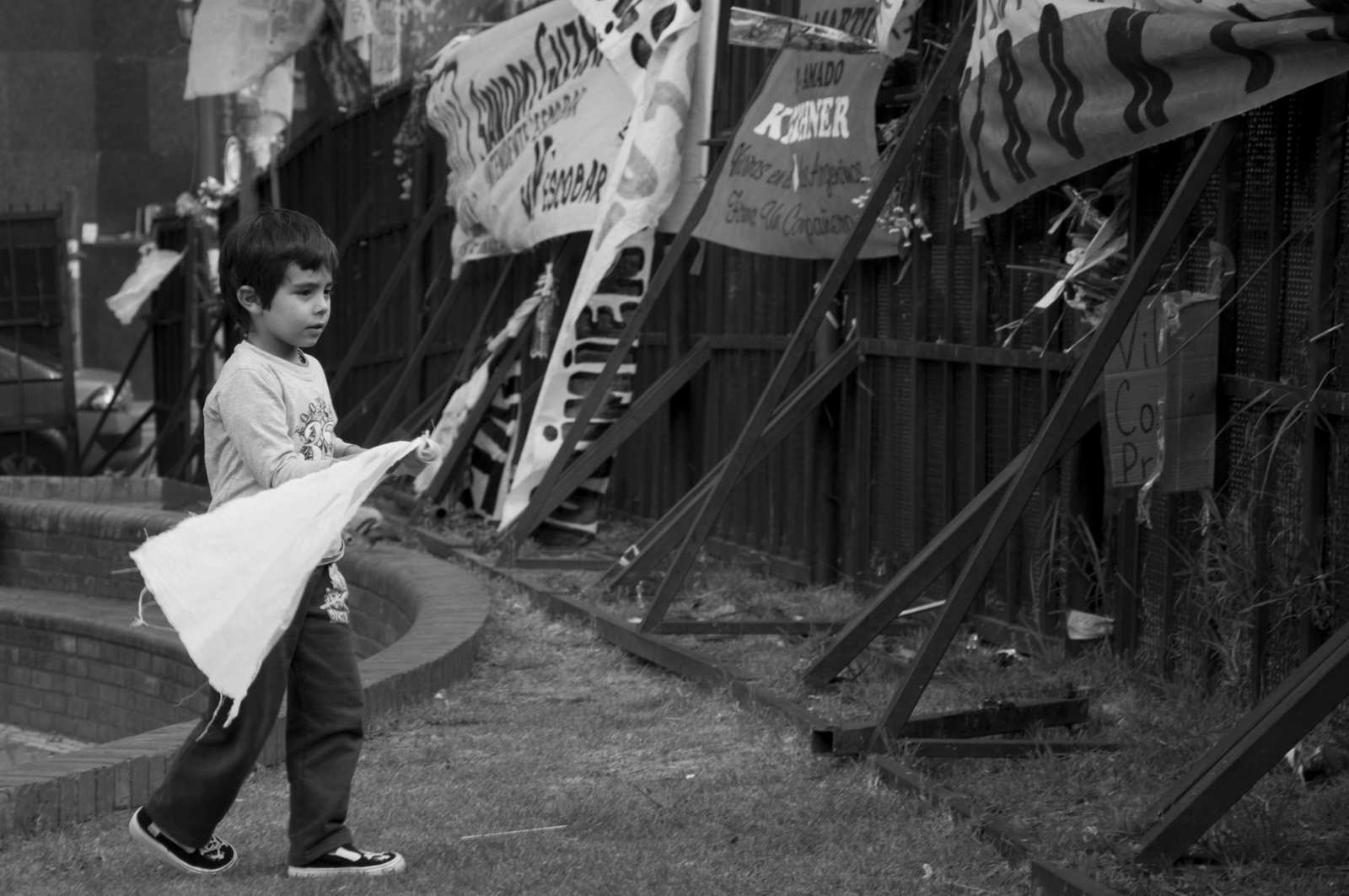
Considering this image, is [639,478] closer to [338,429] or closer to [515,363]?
[515,363]

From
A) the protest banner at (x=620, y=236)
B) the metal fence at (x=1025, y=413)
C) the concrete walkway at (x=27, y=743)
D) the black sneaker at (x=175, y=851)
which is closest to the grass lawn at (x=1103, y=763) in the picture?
the metal fence at (x=1025, y=413)

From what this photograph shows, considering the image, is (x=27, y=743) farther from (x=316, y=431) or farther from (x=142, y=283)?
(x=142, y=283)

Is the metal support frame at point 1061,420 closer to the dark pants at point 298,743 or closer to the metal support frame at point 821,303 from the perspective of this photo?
the metal support frame at point 821,303

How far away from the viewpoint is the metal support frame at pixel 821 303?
563 centimetres

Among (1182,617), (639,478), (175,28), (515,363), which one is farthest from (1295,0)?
(175,28)

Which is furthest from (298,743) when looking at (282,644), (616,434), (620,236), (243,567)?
(620,236)

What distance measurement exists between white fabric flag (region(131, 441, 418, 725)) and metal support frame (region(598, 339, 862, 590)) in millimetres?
3011

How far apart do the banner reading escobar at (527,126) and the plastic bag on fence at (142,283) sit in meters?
7.19

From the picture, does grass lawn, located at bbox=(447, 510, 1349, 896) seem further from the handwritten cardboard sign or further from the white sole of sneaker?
the white sole of sneaker

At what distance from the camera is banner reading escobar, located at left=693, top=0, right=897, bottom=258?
6582mm

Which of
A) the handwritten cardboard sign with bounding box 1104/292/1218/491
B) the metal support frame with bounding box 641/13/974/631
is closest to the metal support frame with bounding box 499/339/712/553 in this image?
the metal support frame with bounding box 641/13/974/631

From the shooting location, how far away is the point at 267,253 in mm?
3736

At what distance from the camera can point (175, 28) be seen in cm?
3266

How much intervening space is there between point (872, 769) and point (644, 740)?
88 cm
